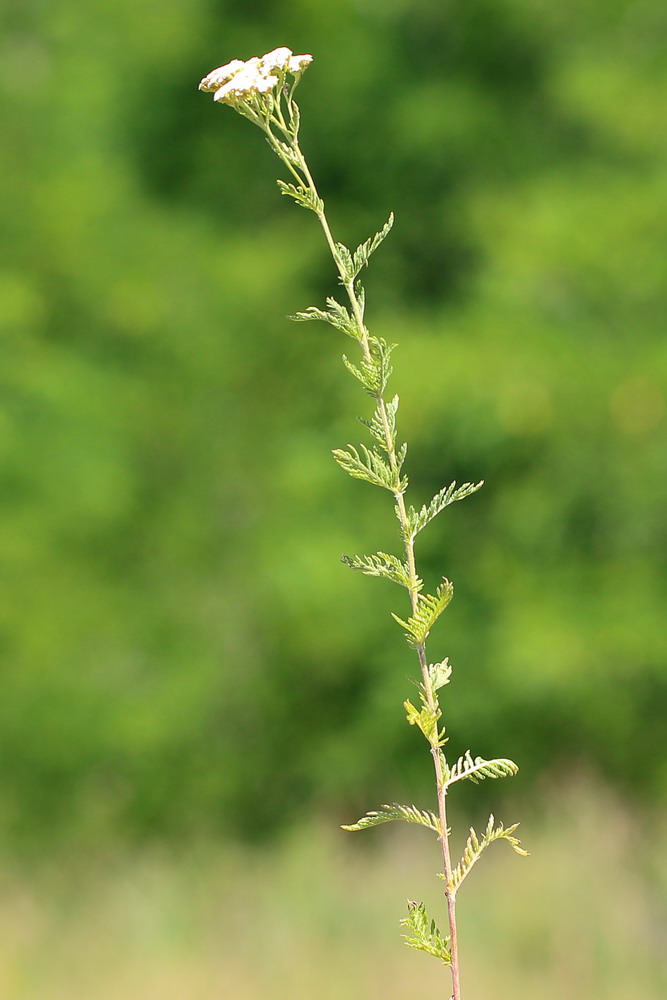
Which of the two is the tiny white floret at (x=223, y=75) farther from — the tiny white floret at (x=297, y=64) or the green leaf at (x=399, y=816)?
the green leaf at (x=399, y=816)

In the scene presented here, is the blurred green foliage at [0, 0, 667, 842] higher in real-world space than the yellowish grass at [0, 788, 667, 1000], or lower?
higher

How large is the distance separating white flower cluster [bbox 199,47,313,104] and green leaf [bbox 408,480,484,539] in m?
0.31

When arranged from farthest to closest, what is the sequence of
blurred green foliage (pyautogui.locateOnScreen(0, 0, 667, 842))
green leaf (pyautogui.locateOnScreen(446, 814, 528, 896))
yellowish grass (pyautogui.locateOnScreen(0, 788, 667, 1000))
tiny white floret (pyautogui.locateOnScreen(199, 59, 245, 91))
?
blurred green foliage (pyautogui.locateOnScreen(0, 0, 667, 842)), yellowish grass (pyautogui.locateOnScreen(0, 788, 667, 1000)), tiny white floret (pyautogui.locateOnScreen(199, 59, 245, 91)), green leaf (pyautogui.locateOnScreen(446, 814, 528, 896))

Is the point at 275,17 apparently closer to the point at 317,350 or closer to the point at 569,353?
the point at 317,350

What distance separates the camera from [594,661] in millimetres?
6570

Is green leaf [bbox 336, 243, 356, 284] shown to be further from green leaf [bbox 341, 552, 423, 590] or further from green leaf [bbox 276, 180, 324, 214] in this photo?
green leaf [bbox 341, 552, 423, 590]

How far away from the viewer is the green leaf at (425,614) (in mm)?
766

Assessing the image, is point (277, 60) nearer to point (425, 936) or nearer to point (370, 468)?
point (370, 468)

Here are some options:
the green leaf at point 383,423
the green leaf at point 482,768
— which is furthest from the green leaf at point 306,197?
the green leaf at point 482,768

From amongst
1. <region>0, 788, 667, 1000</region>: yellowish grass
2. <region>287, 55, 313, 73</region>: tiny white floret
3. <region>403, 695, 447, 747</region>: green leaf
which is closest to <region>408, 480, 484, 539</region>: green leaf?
<region>403, 695, 447, 747</region>: green leaf

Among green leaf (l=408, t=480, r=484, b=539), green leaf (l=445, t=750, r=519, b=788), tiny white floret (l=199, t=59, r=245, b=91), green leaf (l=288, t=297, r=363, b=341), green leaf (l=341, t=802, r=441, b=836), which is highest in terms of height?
tiny white floret (l=199, t=59, r=245, b=91)

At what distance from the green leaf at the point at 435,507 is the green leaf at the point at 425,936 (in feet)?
0.81

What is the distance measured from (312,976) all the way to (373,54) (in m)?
5.49

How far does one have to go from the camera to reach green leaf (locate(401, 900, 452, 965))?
0.75 metres
